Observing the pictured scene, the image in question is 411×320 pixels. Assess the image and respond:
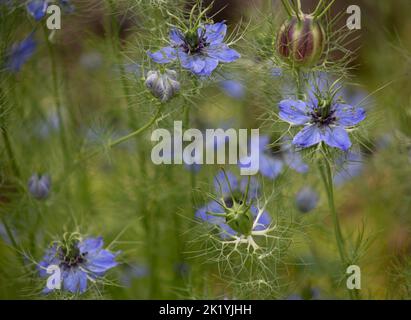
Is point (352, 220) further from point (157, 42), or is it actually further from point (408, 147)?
point (157, 42)

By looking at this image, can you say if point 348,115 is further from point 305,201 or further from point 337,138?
point 305,201

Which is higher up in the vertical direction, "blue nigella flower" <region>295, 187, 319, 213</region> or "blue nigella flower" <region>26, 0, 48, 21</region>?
"blue nigella flower" <region>26, 0, 48, 21</region>

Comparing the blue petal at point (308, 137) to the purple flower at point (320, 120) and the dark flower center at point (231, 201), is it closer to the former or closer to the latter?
the purple flower at point (320, 120)

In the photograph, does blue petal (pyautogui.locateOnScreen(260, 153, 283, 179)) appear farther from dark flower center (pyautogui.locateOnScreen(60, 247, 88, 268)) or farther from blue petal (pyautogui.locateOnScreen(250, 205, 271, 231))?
dark flower center (pyautogui.locateOnScreen(60, 247, 88, 268))

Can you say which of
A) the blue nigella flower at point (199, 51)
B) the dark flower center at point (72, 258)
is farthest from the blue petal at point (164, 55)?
the dark flower center at point (72, 258)

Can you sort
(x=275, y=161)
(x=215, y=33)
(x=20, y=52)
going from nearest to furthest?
(x=215, y=33) < (x=20, y=52) < (x=275, y=161)

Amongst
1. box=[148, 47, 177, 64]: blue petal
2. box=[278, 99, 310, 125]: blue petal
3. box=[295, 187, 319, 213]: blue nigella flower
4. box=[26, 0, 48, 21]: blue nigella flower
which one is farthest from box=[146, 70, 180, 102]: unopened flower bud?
box=[295, 187, 319, 213]: blue nigella flower

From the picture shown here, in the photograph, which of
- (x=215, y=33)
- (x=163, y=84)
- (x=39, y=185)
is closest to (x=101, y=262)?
(x=39, y=185)
